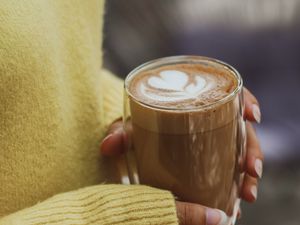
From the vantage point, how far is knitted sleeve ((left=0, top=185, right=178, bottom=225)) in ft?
1.81

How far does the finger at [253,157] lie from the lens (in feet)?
2.20

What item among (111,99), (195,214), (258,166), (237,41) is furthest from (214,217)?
(237,41)

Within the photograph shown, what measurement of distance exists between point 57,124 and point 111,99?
14cm

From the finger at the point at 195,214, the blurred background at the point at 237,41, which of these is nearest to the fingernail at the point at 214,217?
the finger at the point at 195,214

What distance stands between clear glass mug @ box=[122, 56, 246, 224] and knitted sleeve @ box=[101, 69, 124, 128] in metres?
0.11

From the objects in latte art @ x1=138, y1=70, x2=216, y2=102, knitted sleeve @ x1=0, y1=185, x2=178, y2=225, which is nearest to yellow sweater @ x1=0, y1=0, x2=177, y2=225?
knitted sleeve @ x1=0, y1=185, x2=178, y2=225

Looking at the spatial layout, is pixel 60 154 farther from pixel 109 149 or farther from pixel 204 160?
pixel 204 160

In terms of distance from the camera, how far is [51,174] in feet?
2.11

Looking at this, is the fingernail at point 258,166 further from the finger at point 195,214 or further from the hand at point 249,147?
the finger at point 195,214

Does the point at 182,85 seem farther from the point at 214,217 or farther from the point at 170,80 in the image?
the point at 214,217

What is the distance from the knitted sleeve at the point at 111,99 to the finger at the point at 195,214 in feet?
0.66

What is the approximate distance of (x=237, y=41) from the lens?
50.0 inches

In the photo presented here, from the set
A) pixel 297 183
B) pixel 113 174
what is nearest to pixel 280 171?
pixel 297 183

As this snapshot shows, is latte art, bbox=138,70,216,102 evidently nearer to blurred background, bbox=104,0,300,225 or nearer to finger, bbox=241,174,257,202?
finger, bbox=241,174,257,202
